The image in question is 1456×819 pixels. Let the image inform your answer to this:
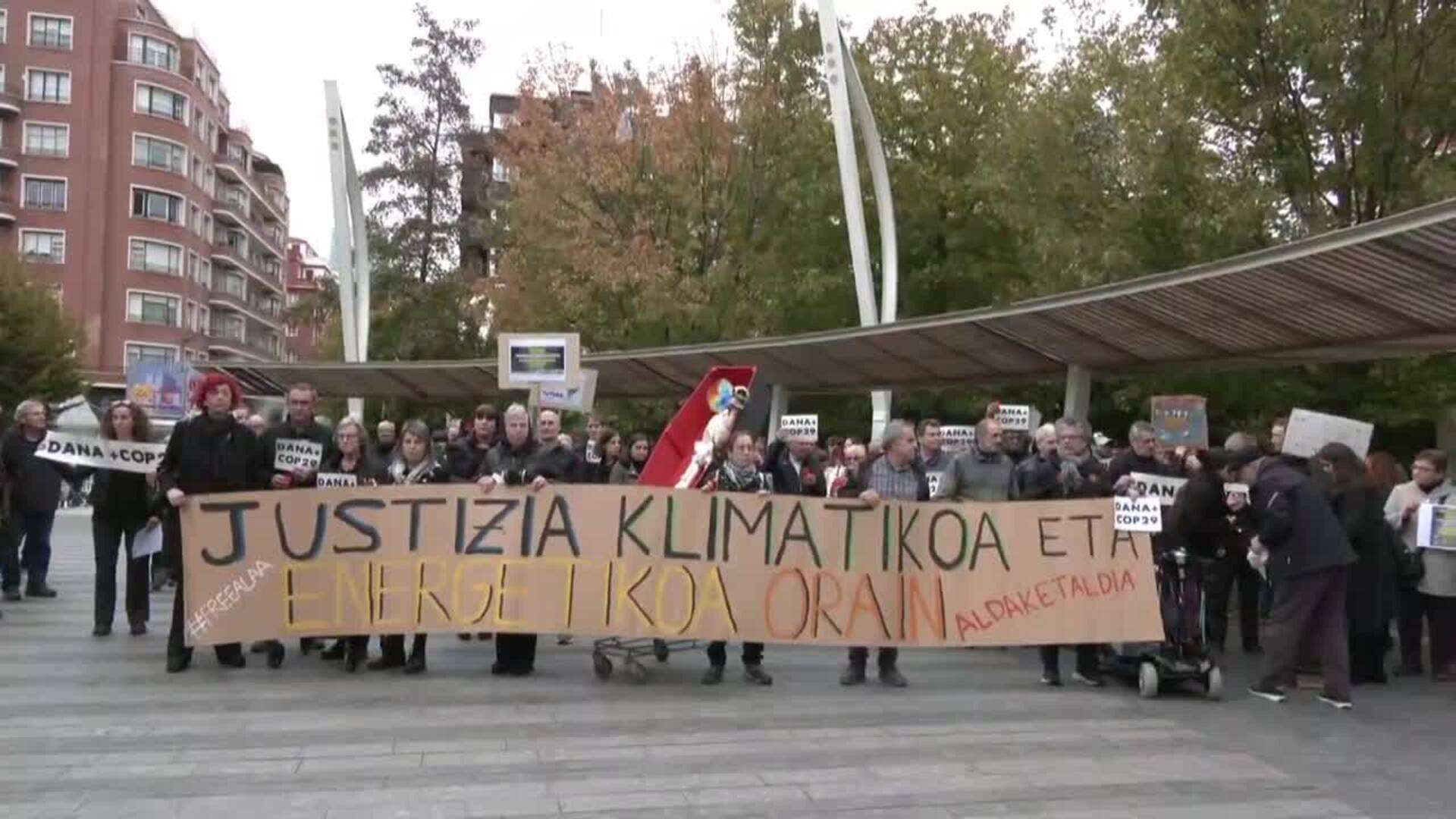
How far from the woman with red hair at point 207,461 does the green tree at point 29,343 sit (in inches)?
1684

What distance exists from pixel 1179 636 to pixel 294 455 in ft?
21.4

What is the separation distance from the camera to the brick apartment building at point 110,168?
69.2 m

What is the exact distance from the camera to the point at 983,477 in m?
9.72

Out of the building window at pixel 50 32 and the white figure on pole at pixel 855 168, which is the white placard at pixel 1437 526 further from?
the building window at pixel 50 32

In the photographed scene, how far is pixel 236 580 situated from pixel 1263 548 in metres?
7.10

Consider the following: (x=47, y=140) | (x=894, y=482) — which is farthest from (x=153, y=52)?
(x=894, y=482)

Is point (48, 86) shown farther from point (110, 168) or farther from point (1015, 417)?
point (1015, 417)

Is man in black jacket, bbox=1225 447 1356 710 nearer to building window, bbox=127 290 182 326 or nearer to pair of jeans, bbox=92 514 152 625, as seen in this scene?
pair of jeans, bbox=92 514 152 625

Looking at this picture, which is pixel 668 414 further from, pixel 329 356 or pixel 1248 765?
pixel 329 356

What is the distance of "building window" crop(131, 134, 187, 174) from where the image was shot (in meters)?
73.6

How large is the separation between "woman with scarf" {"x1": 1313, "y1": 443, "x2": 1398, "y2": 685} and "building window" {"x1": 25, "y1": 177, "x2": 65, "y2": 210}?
74.0 m

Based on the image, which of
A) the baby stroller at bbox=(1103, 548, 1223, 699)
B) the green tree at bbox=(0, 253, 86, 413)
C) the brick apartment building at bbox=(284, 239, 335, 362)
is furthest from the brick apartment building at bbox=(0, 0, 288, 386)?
the baby stroller at bbox=(1103, 548, 1223, 699)

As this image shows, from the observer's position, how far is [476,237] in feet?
157

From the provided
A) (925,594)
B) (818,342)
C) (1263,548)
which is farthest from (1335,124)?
(925,594)
